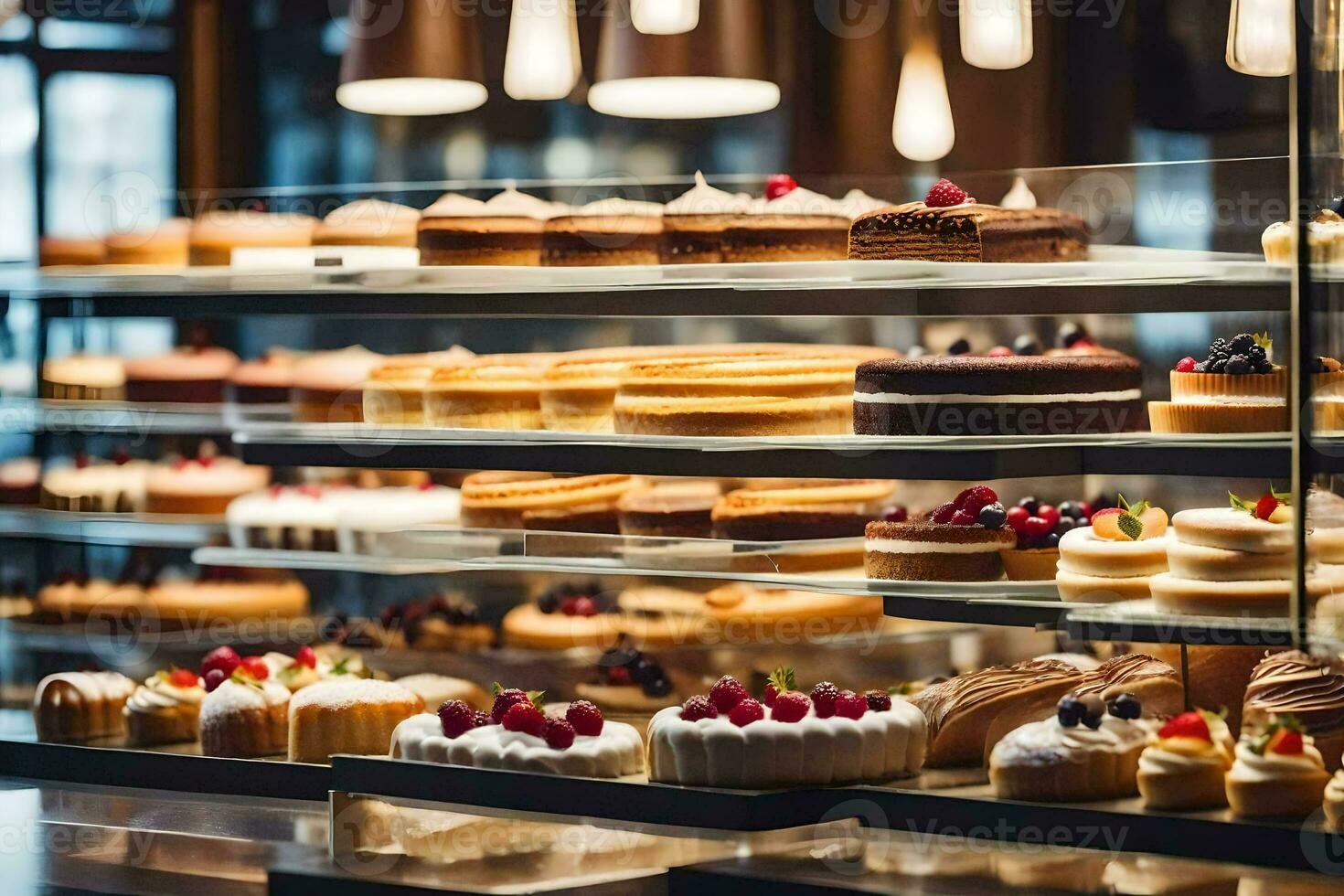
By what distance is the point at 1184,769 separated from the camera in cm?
340

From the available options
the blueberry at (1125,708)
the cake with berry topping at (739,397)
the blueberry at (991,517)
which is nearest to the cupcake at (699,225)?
the cake with berry topping at (739,397)

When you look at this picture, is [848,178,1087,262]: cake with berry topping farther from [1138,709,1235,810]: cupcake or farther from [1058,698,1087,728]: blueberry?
[1138,709,1235,810]: cupcake

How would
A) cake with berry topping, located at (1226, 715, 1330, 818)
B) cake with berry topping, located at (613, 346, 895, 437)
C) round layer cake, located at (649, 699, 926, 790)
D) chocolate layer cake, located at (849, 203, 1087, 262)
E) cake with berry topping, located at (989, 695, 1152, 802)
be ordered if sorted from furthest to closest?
cake with berry topping, located at (613, 346, 895, 437) → chocolate layer cake, located at (849, 203, 1087, 262) → round layer cake, located at (649, 699, 926, 790) → cake with berry topping, located at (989, 695, 1152, 802) → cake with berry topping, located at (1226, 715, 1330, 818)

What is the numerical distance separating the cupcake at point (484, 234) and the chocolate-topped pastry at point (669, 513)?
0.74 meters

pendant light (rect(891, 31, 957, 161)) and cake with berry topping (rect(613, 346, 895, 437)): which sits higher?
pendant light (rect(891, 31, 957, 161))

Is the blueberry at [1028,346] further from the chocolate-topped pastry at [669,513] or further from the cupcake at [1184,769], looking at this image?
the cupcake at [1184,769]

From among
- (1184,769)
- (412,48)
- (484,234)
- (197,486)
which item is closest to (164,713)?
(197,486)

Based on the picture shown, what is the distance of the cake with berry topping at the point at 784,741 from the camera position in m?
3.63

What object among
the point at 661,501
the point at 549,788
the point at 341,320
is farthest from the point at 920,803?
the point at 341,320

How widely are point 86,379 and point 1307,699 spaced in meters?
3.92

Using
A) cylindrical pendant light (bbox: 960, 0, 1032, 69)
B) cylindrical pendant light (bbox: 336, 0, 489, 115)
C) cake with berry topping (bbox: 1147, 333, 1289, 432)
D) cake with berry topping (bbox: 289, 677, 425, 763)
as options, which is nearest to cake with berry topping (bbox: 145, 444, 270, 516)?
cake with berry topping (bbox: 289, 677, 425, 763)

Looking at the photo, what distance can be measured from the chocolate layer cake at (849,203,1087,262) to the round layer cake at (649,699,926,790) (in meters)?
1.15

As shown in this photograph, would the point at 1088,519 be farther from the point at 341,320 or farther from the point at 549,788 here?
the point at 341,320

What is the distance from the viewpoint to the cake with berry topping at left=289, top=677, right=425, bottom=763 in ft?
13.9
